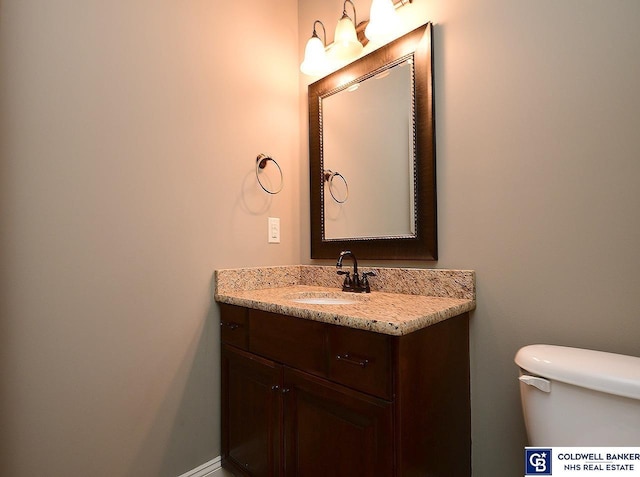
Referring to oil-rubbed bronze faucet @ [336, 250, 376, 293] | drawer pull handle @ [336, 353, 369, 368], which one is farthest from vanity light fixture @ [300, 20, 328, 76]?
drawer pull handle @ [336, 353, 369, 368]

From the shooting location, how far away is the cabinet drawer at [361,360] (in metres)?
0.90

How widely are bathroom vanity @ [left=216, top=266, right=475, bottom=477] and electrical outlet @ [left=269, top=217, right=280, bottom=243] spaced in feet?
1.17

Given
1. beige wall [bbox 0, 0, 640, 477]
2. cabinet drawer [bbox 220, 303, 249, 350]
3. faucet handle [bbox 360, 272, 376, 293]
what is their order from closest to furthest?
beige wall [bbox 0, 0, 640, 477] → cabinet drawer [bbox 220, 303, 249, 350] → faucet handle [bbox 360, 272, 376, 293]

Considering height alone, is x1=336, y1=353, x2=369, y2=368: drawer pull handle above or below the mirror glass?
below

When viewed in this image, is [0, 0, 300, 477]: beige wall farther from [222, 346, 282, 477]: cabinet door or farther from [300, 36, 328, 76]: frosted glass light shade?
[300, 36, 328, 76]: frosted glass light shade

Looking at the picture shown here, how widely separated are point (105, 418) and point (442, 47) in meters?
1.91

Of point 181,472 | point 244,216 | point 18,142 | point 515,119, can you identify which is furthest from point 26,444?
point 515,119

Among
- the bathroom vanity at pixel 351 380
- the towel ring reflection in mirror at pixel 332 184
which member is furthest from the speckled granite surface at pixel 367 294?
the towel ring reflection in mirror at pixel 332 184

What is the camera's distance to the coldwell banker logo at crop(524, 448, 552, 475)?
2.78ft

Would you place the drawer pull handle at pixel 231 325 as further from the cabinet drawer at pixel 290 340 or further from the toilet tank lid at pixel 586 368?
the toilet tank lid at pixel 586 368

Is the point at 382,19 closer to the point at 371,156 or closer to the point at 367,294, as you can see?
the point at 371,156

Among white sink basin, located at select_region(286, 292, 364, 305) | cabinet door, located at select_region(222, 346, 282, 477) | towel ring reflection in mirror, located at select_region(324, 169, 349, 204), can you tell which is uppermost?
towel ring reflection in mirror, located at select_region(324, 169, 349, 204)

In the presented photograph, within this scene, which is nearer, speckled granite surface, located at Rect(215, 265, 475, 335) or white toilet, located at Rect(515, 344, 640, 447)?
white toilet, located at Rect(515, 344, 640, 447)

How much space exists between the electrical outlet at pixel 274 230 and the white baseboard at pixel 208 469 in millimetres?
1043
